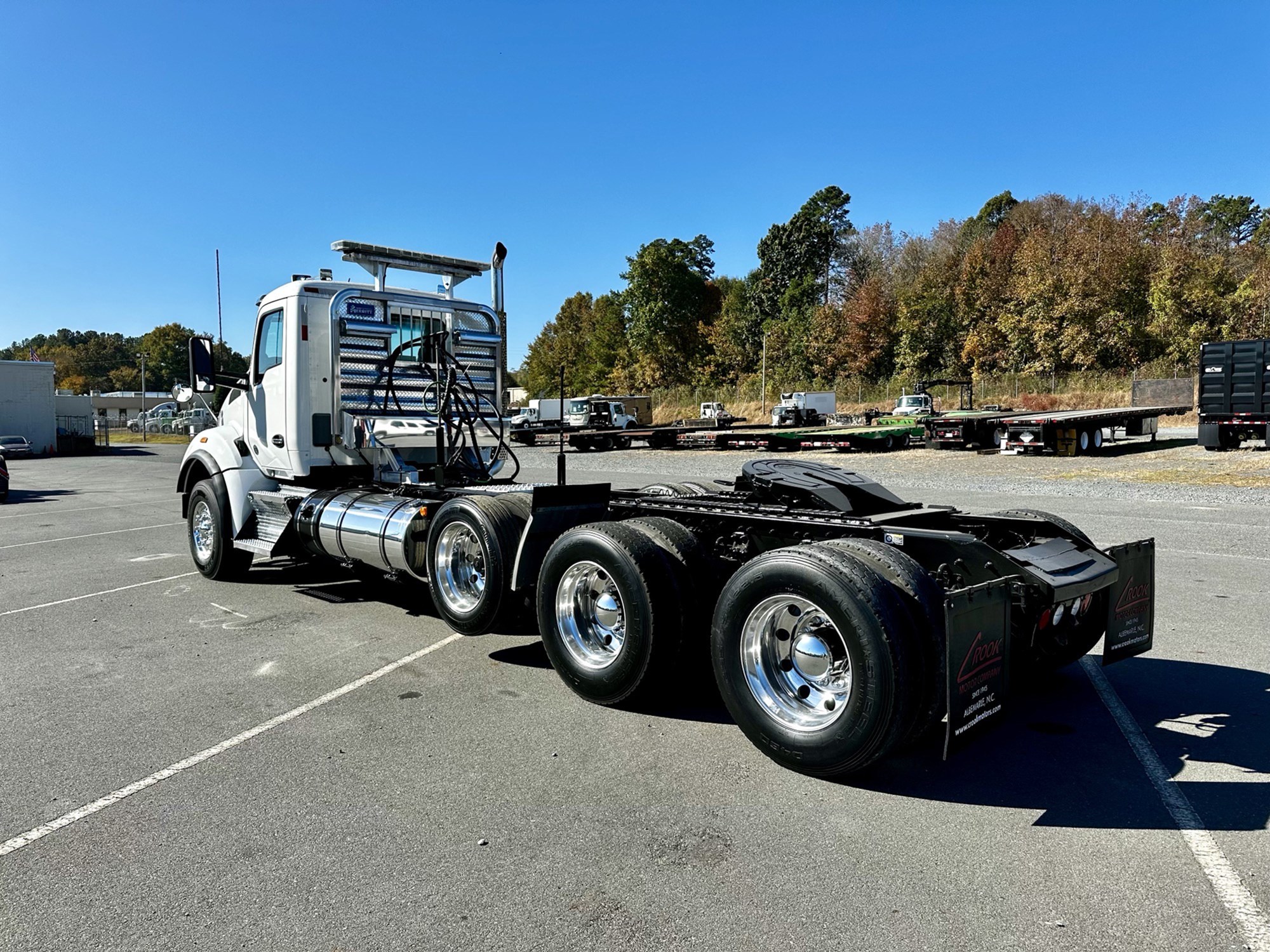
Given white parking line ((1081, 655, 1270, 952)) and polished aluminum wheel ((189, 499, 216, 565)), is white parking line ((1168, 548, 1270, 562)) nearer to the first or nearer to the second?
white parking line ((1081, 655, 1270, 952))

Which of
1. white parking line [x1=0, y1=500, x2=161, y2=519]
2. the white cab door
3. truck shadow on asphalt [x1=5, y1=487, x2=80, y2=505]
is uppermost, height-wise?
the white cab door

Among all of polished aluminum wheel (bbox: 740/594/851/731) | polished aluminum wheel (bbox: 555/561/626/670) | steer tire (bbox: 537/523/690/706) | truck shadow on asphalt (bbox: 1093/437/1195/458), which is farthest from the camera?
truck shadow on asphalt (bbox: 1093/437/1195/458)

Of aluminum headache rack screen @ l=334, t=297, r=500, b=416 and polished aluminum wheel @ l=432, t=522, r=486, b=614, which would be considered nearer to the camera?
polished aluminum wheel @ l=432, t=522, r=486, b=614

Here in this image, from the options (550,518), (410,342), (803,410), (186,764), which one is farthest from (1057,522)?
(803,410)

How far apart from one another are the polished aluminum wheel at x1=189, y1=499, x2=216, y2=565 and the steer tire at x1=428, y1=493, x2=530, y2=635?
3773 millimetres

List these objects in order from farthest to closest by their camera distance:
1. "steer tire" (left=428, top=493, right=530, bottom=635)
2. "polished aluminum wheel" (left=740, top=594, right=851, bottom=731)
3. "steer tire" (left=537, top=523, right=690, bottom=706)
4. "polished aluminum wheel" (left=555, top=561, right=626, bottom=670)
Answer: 1. "steer tire" (left=428, top=493, right=530, bottom=635)
2. "polished aluminum wheel" (left=555, top=561, right=626, bottom=670)
3. "steer tire" (left=537, top=523, right=690, bottom=706)
4. "polished aluminum wheel" (left=740, top=594, right=851, bottom=731)

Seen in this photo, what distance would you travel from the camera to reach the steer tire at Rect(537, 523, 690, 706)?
4797 mm

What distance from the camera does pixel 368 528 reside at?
7.41 meters

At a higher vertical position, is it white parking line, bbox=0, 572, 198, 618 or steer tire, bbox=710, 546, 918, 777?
steer tire, bbox=710, 546, 918, 777

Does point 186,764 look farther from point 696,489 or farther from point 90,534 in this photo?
point 90,534

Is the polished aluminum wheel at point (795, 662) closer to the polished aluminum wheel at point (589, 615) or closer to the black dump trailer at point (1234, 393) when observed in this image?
the polished aluminum wheel at point (589, 615)

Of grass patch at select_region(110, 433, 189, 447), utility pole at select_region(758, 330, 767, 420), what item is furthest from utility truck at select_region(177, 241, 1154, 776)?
utility pole at select_region(758, 330, 767, 420)

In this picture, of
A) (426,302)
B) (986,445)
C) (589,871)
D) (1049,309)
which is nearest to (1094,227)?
(1049,309)

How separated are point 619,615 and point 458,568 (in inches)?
72.7
